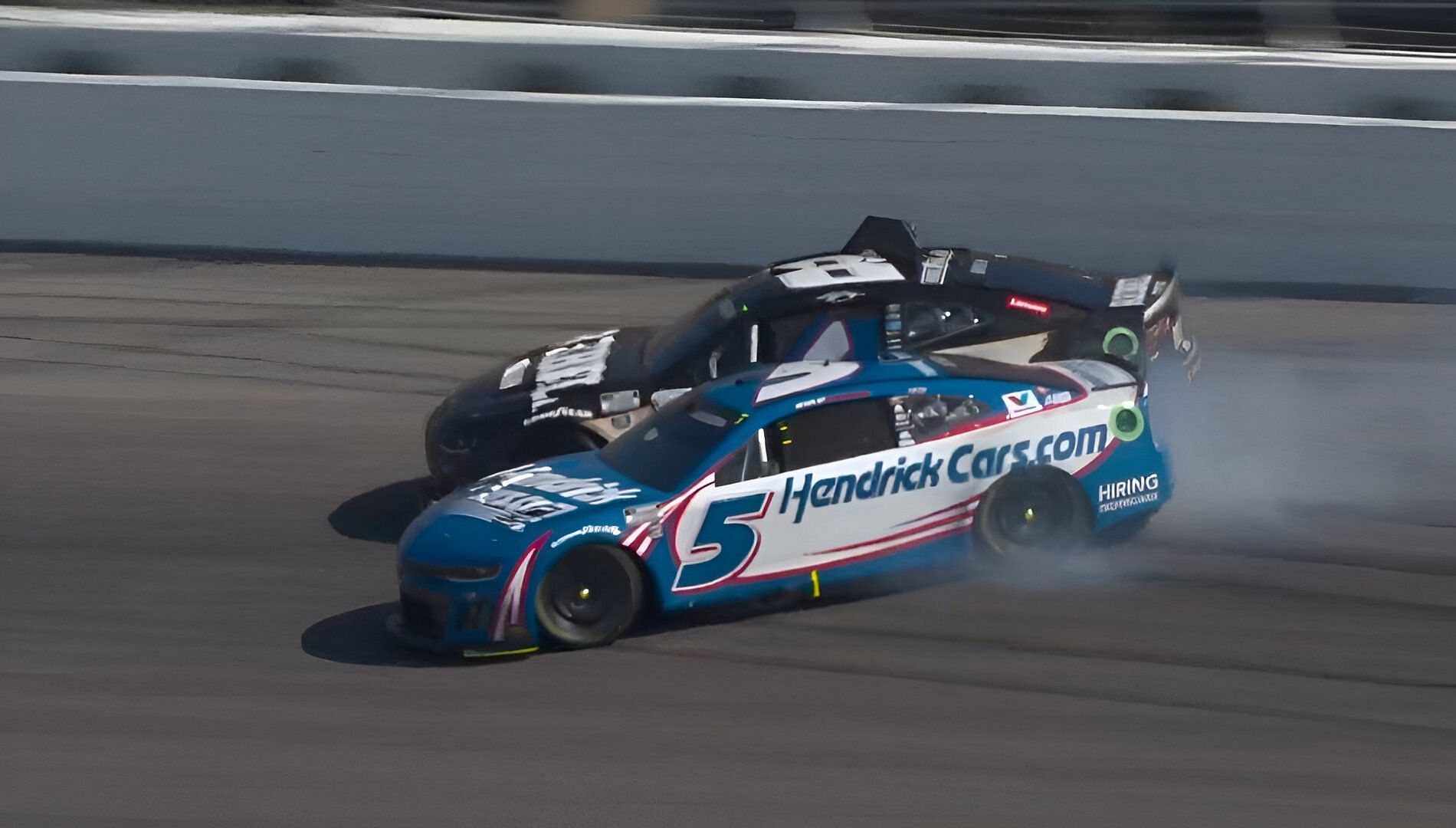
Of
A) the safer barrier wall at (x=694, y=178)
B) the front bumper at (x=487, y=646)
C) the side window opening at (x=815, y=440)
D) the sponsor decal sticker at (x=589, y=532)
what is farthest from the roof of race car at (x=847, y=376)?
the safer barrier wall at (x=694, y=178)

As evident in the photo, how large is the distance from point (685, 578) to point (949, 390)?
1.61 meters

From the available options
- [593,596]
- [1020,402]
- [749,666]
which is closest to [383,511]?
[593,596]

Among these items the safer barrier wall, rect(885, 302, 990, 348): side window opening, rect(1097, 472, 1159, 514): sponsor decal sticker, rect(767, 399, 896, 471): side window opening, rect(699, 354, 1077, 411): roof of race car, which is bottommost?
rect(1097, 472, 1159, 514): sponsor decal sticker

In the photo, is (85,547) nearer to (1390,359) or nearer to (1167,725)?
(1167,725)

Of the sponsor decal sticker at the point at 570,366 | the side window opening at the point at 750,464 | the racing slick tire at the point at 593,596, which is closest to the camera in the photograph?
the racing slick tire at the point at 593,596

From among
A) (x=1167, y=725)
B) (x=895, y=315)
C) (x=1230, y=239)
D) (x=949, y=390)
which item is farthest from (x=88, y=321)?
(x=1167, y=725)

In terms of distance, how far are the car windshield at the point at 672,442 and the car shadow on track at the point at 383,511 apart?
149 centimetres

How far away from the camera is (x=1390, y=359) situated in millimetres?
11602

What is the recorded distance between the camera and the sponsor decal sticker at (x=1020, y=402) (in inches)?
314

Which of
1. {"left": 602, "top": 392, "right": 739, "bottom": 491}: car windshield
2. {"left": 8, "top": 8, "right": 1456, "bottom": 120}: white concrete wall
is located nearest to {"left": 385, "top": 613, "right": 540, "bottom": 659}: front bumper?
{"left": 602, "top": 392, "right": 739, "bottom": 491}: car windshield

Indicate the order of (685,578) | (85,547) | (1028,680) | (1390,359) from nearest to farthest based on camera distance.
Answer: (1028,680) < (685,578) < (85,547) < (1390,359)

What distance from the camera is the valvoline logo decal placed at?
751 cm

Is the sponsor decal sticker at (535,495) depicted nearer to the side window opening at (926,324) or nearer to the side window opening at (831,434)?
the side window opening at (831,434)

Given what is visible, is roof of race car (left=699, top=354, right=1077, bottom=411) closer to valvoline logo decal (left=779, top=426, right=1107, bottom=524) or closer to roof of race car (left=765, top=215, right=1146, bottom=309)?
valvoline logo decal (left=779, top=426, right=1107, bottom=524)
